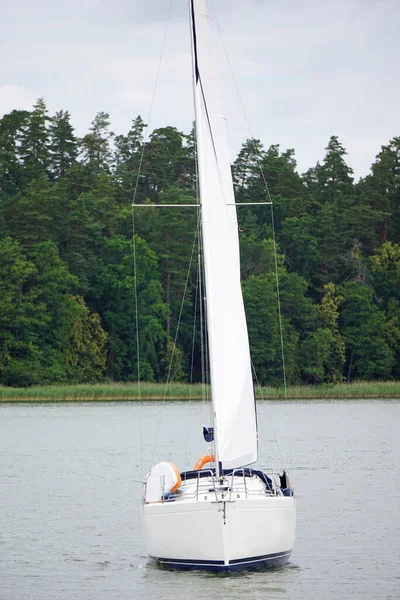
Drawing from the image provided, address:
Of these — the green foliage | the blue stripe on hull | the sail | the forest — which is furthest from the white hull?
the green foliage

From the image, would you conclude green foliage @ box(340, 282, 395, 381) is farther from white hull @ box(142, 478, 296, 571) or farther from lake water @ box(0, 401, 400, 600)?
white hull @ box(142, 478, 296, 571)

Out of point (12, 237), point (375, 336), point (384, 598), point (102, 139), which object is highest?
point (102, 139)

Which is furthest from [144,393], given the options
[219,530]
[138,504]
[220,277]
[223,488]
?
[219,530]

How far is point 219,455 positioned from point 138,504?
1096cm

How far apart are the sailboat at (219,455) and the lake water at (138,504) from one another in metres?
0.75

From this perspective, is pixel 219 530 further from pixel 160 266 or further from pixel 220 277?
pixel 160 266

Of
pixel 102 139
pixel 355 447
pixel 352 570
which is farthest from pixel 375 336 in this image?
pixel 352 570

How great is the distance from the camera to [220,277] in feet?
61.3

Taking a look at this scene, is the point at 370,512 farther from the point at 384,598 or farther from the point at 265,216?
the point at 265,216

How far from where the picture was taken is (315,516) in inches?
1033

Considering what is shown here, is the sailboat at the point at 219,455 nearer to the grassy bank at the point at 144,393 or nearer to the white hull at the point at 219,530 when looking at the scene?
the white hull at the point at 219,530

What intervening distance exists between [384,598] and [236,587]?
2.31m

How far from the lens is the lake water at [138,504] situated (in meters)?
18.6

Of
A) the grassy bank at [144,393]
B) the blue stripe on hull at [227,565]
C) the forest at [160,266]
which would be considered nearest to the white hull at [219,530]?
the blue stripe on hull at [227,565]
